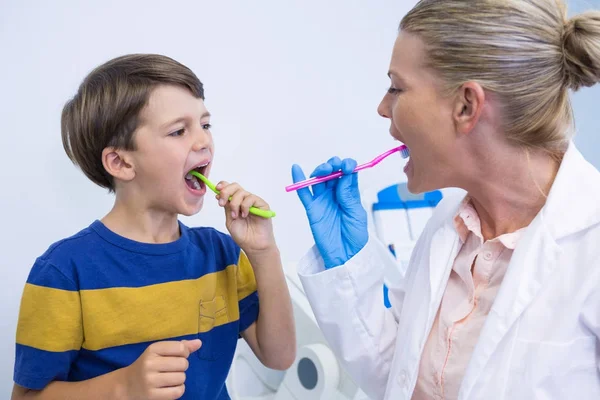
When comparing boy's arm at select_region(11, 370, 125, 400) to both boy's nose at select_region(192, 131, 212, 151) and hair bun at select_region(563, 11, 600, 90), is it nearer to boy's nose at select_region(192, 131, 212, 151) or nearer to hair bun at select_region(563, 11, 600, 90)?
boy's nose at select_region(192, 131, 212, 151)

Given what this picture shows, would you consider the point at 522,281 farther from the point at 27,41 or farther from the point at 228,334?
the point at 27,41

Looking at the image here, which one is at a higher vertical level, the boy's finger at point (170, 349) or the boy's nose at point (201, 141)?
the boy's nose at point (201, 141)

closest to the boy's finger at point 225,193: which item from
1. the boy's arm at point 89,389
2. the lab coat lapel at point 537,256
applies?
the boy's arm at point 89,389

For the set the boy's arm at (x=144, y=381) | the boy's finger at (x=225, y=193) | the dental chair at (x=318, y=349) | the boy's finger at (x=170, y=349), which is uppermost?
the boy's finger at (x=225, y=193)

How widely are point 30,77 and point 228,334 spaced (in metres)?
0.75

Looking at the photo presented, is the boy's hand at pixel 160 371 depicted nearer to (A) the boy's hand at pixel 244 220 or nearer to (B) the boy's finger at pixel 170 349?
(B) the boy's finger at pixel 170 349

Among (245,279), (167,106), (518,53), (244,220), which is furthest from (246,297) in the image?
(518,53)

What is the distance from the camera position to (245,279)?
110 cm

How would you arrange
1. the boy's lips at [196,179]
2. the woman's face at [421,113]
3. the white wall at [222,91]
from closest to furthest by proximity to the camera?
the woman's face at [421,113], the boy's lips at [196,179], the white wall at [222,91]

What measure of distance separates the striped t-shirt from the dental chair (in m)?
0.38

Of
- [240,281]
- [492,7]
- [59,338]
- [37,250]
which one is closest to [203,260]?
[240,281]

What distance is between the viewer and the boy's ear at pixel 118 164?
39.6 inches

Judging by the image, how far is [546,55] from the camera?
0.89 m

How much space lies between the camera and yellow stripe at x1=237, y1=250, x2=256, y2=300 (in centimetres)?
110
